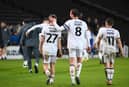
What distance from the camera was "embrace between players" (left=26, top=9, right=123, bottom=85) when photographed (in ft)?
55.0

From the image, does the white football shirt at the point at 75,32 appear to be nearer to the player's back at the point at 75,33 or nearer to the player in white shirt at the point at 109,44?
the player's back at the point at 75,33

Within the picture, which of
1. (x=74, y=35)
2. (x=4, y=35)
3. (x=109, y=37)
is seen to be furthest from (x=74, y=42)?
(x=4, y=35)

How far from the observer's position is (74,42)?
16766 millimetres

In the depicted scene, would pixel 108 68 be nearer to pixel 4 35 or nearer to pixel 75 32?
pixel 75 32

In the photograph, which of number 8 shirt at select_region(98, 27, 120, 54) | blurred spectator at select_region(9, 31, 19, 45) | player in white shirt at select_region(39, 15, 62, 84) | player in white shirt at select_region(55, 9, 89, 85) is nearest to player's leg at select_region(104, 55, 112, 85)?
number 8 shirt at select_region(98, 27, 120, 54)

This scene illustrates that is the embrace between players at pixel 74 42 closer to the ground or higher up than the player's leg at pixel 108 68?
higher up

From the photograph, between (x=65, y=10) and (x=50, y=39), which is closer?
(x=50, y=39)

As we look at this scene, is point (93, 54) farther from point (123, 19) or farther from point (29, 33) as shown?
point (29, 33)

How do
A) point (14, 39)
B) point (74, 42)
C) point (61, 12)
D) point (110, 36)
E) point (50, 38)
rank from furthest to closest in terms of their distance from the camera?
1. point (61, 12)
2. point (14, 39)
3. point (50, 38)
4. point (110, 36)
5. point (74, 42)

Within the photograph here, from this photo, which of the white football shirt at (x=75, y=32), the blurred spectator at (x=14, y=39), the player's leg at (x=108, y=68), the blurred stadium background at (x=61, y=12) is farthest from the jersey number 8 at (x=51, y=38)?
the blurred spectator at (x=14, y=39)

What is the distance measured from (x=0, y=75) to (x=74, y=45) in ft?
17.4

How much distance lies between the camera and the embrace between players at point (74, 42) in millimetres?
16750

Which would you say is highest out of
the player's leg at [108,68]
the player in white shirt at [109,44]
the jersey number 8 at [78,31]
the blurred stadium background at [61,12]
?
the blurred stadium background at [61,12]

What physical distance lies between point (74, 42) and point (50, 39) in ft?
2.70
